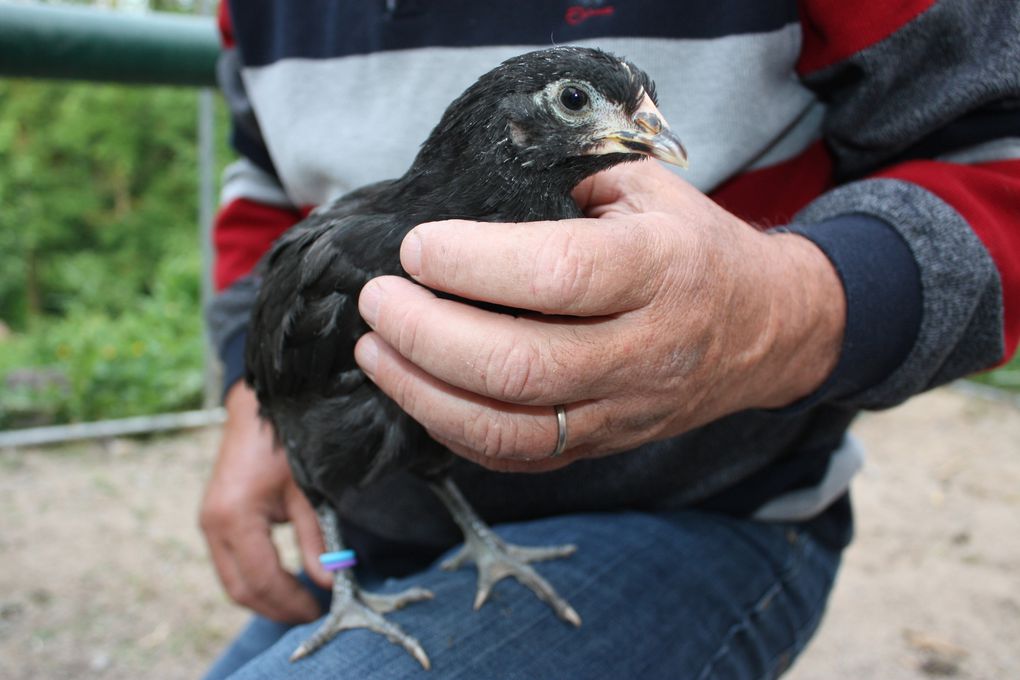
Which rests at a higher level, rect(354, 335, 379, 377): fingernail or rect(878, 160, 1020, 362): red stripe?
rect(878, 160, 1020, 362): red stripe

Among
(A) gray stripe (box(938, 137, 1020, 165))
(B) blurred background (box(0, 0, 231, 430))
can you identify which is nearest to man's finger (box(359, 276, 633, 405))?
(A) gray stripe (box(938, 137, 1020, 165))

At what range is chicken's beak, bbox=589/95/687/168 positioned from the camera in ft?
5.14

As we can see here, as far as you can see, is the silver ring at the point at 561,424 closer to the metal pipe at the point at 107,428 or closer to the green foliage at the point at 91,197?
the metal pipe at the point at 107,428

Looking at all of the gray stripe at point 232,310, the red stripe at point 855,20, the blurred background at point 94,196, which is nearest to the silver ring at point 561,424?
the red stripe at point 855,20

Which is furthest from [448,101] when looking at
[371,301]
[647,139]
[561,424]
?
[561,424]

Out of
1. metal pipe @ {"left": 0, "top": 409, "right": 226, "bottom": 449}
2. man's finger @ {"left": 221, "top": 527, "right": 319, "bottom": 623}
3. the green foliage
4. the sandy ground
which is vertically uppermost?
man's finger @ {"left": 221, "top": 527, "right": 319, "bottom": 623}

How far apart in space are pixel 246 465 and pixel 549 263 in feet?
4.56

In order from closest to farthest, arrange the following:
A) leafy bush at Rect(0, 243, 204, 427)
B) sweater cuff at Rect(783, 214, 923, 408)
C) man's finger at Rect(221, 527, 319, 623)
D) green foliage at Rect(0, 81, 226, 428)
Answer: sweater cuff at Rect(783, 214, 923, 408) < man's finger at Rect(221, 527, 319, 623) < leafy bush at Rect(0, 243, 204, 427) < green foliage at Rect(0, 81, 226, 428)

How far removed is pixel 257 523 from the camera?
2303mm

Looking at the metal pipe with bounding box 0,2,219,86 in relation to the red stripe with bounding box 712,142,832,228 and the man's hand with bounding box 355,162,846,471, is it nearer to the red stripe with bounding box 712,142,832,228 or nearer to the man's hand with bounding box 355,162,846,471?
the man's hand with bounding box 355,162,846,471

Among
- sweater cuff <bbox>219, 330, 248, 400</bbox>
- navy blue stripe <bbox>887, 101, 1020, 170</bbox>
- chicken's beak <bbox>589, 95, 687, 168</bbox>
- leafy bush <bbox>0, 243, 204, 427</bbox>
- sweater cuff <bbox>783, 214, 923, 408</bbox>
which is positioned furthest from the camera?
leafy bush <bbox>0, 243, 204, 427</bbox>

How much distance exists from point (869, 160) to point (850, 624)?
2540 mm

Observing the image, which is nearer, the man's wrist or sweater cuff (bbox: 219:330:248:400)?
the man's wrist

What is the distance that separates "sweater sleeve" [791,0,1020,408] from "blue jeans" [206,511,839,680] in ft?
1.63
